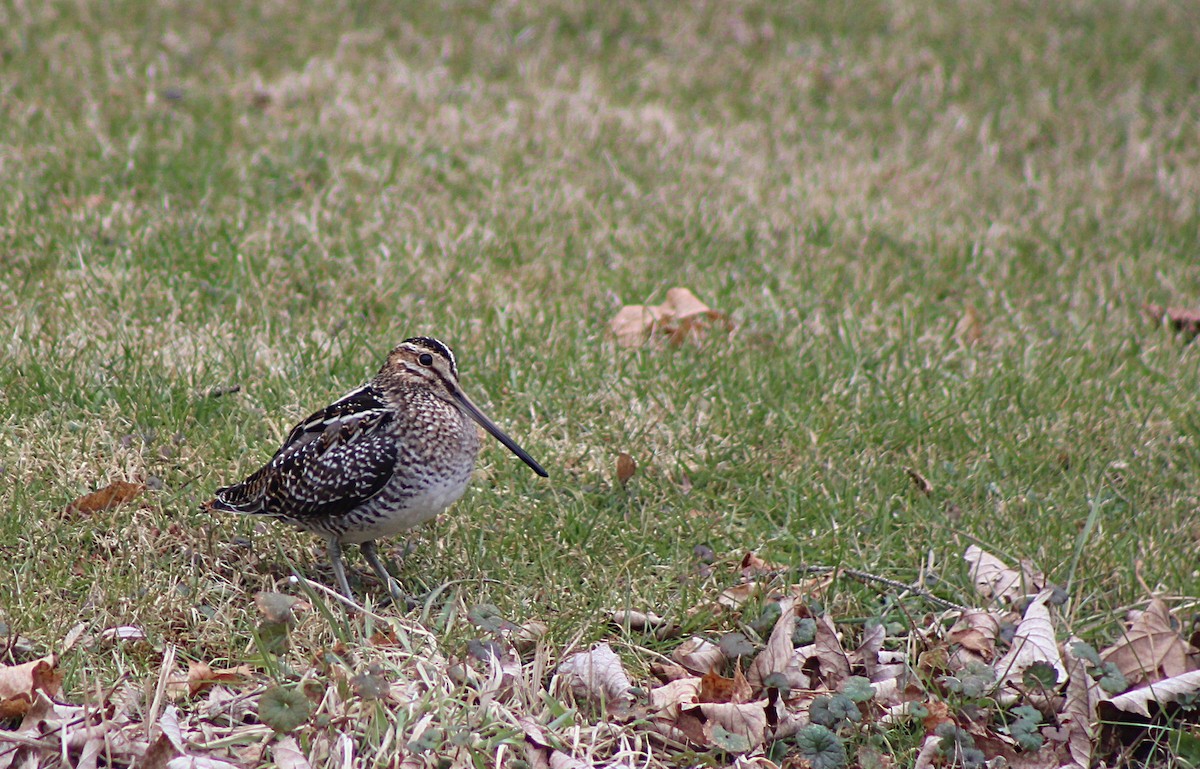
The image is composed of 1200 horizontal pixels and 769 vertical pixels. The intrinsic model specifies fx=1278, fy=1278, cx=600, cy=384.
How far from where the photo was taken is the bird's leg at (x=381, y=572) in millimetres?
3912

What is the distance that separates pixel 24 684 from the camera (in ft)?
10.7

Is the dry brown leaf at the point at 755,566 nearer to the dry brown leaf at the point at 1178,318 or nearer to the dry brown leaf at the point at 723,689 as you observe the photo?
the dry brown leaf at the point at 723,689

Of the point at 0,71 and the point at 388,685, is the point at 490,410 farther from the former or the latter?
the point at 0,71

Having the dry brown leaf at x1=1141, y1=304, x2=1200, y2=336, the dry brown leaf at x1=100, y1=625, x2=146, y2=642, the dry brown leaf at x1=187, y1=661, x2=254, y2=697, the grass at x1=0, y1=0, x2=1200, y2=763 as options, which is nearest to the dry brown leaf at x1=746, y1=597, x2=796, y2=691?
the grass at x1=0, y1=0, x2=1200, y2=763

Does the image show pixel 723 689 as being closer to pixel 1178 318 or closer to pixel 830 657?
pixel 830 657

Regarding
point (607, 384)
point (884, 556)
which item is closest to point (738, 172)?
point (607, 384)

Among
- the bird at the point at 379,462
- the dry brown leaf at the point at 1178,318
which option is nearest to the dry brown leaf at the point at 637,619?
the bird at the point at 379,462

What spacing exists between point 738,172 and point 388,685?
4.77 metres

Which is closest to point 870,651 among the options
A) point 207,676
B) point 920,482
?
point 920,482

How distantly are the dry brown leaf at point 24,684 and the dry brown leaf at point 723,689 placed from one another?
174cm

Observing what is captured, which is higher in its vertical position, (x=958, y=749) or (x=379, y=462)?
(x=379, y=462)

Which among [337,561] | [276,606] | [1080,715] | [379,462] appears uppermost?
[379,462]

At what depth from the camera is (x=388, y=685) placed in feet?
11.0

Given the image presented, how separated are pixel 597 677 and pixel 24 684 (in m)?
1.51
